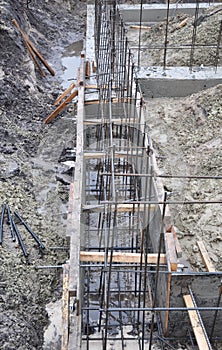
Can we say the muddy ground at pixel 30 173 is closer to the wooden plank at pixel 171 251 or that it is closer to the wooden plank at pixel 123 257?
the wooden plank at pixel 123 257

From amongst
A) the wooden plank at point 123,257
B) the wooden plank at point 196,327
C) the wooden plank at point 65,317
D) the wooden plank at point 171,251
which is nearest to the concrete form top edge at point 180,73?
the wooden plank at point 171,251

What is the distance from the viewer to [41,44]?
16.4 m

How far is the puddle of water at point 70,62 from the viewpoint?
48.3ft

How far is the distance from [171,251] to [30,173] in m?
4.72

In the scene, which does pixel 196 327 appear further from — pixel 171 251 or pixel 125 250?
pixel 125 250

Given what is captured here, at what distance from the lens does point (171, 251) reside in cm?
558

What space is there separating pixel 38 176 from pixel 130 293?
3.86m

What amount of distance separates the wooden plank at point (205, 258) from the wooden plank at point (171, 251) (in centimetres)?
57

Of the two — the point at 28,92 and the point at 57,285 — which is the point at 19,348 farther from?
the point at 28,92

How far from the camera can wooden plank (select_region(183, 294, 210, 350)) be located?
4977 mm

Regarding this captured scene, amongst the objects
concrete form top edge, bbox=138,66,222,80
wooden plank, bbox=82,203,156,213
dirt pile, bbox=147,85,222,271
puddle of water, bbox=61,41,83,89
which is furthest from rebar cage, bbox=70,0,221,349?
puddle of water, bbox=61,41,83,89

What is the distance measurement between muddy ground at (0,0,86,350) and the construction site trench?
2 cm

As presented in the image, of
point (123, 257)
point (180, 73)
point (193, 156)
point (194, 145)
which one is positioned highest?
point (180, 73)

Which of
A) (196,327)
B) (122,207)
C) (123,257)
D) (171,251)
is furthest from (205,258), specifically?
(122,207)
